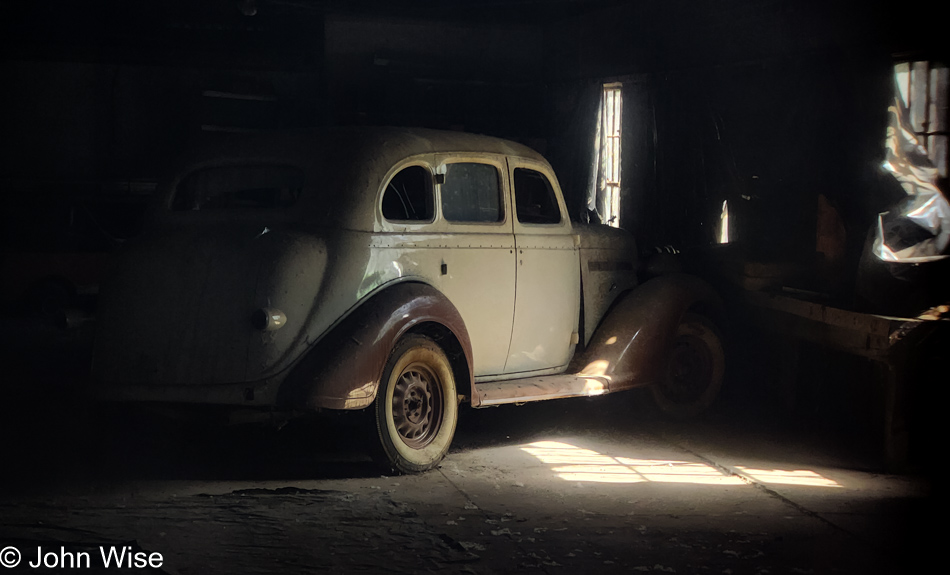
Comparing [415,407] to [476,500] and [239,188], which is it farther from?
[239,188]

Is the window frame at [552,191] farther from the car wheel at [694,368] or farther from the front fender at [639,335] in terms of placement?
the car wheel at [694,368]

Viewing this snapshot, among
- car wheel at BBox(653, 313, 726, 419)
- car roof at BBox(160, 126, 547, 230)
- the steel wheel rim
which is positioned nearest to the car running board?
the steel wheel rim

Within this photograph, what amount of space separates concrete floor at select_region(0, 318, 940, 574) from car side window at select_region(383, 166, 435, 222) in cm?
146

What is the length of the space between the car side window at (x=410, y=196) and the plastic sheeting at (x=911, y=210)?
2.72m

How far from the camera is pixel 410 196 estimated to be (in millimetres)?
6023

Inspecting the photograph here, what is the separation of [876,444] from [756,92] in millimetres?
3562

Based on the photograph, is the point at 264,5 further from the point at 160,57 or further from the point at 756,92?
the point at 756,92

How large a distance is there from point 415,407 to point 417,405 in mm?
19

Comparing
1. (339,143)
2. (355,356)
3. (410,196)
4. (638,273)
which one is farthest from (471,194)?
(638,273)

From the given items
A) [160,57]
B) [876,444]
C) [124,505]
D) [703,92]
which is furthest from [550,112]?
[124,505]

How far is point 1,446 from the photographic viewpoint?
19.5ft

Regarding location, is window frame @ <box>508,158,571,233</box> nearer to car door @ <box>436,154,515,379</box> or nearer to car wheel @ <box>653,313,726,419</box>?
car door @ <box>436,154,515,379</box>

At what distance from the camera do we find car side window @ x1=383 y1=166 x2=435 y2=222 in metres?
5.89

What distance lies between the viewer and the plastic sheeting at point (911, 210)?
6082 millimetres
